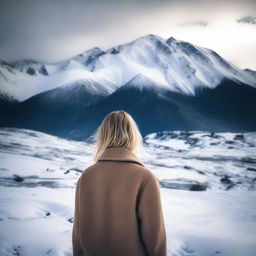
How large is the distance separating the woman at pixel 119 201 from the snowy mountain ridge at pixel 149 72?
48799mm

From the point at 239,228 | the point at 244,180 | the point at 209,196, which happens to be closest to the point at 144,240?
the point at 239,228

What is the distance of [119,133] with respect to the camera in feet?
5.39

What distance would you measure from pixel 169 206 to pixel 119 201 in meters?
5.88

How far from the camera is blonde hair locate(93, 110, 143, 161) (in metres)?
1.63

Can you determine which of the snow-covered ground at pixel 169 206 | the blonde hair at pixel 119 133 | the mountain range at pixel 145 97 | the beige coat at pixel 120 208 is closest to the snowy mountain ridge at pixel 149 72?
the mountain range at pixel 145 97

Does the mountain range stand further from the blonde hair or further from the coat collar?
the coat collar

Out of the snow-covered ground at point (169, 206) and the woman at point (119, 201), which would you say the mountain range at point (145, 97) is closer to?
the snow-covered ground at point (169, 206)

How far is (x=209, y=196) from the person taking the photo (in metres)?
8.76

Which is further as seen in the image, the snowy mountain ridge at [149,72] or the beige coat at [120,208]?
the snowy mountain ridge at [149,72]

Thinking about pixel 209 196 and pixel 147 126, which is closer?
pixel 209 196

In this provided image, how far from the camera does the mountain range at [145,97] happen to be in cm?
2769

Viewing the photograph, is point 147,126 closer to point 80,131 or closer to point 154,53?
point 80,131

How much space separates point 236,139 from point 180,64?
7303 centimetres

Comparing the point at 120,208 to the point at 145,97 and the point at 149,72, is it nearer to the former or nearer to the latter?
the point at 145,97
